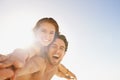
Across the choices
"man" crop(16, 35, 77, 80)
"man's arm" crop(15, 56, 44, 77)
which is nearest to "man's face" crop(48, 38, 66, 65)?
"man" crop(16, 35, 77, 80)

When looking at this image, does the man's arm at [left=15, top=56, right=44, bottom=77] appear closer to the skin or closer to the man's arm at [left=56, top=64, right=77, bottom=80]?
the skin

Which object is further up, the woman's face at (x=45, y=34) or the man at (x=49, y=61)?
the woman's face at (x=45, y=34)

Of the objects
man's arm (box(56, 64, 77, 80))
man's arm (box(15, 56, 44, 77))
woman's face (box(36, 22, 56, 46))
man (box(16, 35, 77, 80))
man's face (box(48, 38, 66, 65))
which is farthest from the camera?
man's arm (box(56, 64, 77, 80))

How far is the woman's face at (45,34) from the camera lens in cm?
371

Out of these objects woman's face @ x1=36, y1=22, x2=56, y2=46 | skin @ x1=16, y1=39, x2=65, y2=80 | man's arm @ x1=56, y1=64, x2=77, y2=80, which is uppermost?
woman's face @ x1=36, y1=22, x2=56, y2=46

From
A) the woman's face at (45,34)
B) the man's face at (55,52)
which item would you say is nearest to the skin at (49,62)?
the man's face at (55,52)

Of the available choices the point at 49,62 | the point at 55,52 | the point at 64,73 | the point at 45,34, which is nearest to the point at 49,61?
the point at 49,62

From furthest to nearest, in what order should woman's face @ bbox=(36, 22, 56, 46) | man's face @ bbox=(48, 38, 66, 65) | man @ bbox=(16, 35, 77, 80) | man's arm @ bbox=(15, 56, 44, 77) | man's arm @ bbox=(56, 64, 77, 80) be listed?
1. man's arm @ bbox=(56, 64, 77, 80)
2. man's face @ bbox=(48, 38, 66, 65)
3. man @ bbox=(16, 35, 77, 80)
4. woman's face @ bbox=(36, 22, 56, 46)
5. man's arm @ bbox=(15, 56, 44, 77)

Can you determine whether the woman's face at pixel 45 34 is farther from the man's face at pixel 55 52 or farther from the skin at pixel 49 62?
the man's face at pixel 55 52

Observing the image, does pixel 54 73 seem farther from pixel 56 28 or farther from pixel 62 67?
pixel 56 28

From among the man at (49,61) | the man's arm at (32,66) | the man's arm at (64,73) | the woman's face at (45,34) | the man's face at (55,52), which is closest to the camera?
the man's arm at (32,66)

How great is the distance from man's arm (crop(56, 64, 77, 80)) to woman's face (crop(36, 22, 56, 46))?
4.30ft

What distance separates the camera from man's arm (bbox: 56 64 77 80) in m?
5.01

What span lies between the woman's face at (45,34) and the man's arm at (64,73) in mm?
1311
